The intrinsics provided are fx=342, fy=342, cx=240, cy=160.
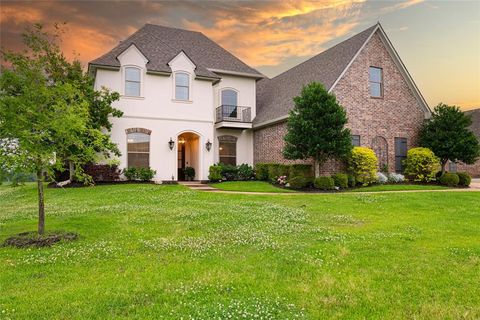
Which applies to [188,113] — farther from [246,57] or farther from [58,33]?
[58,33]

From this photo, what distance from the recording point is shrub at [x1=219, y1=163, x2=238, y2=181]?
75.7 ft

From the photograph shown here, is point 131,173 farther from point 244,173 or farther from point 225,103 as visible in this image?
point 225,103

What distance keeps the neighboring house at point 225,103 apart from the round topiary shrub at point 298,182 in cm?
195

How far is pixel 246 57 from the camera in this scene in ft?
103

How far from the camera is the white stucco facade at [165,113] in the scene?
2130 centimetres

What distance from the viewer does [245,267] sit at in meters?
5.54

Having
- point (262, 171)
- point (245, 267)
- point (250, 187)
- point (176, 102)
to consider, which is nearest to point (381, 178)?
point (262, 171)

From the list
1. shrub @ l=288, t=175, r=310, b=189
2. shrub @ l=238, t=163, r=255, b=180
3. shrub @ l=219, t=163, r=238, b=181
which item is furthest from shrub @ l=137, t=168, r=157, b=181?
shrub @ l=288, t=175, r=310, b=189

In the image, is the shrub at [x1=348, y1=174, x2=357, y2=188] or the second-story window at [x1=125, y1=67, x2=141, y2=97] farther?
the second-story window at [x1=125, y1=67, x2=141, y2=97]

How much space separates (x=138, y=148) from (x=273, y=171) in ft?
28.5

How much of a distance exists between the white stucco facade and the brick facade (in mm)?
4322

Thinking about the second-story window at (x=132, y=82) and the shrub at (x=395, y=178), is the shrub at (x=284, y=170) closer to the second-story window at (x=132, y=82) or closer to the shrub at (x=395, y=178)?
the shrub at (x=395, y=178)

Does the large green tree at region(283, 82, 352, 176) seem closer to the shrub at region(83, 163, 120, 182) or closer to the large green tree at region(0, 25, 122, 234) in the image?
the shrub at region(83, 163, 120, 182)

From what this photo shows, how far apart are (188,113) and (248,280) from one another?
62.5 feet
